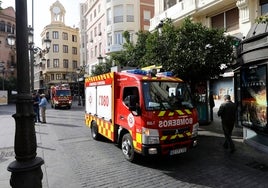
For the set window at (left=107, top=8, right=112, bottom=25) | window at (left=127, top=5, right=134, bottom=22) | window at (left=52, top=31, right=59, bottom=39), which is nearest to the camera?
window at (left=127, top=5, right=134, bottom=22)

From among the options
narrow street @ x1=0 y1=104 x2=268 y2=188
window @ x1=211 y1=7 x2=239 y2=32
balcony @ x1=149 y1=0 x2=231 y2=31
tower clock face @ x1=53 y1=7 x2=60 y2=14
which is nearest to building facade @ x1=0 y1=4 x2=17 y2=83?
tower clock face @ x1=53 y1=7 x2=60 y2=14

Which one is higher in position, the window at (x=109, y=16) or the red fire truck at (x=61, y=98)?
the window at (x=109, y=16)

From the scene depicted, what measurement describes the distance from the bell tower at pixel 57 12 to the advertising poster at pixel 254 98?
6013 cm

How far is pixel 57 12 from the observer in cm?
6297

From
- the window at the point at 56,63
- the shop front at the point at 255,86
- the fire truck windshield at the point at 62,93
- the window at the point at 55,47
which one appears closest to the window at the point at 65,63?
the window at the point at 56,63

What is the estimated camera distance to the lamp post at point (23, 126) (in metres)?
3.95

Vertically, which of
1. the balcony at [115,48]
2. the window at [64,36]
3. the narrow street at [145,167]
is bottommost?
the narrow street at [145,167]

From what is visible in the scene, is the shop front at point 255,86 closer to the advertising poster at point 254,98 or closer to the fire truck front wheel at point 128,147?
the advertising poster at point 254,98

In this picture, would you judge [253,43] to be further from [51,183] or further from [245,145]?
[51,183]

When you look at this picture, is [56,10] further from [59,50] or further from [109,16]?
[109,16]

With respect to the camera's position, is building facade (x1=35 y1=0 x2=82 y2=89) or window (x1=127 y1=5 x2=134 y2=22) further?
building facade (x1=35 y1=0 x2=82 y2=89)

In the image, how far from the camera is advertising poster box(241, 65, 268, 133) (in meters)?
8.12

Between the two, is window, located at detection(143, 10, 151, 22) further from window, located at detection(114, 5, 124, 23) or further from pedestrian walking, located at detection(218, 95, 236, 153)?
pedestrian walking, located at detection(218, 95, 236, 153)

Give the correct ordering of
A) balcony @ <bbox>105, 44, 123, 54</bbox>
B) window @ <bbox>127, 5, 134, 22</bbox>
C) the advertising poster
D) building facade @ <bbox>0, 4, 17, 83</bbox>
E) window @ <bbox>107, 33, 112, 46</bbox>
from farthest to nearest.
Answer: building facade @ <bbox>0, 4, 17, 83</bbox>, window @ <bbox>107, 33, 112, 46</bbox>, window @ <bbox>127, 5, 134, 22</bbox>, balcony @ <bbox>105, 44, 123, 54</bbox>, the advertising poster
